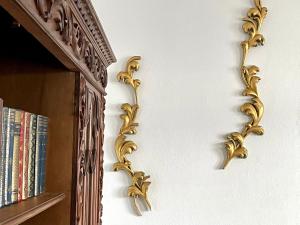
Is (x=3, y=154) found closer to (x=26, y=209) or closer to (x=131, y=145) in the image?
(x=26, y=209)

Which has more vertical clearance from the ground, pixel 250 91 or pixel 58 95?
pixel 250 91

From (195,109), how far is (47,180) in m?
0.79

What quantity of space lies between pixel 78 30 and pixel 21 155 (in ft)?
0.96

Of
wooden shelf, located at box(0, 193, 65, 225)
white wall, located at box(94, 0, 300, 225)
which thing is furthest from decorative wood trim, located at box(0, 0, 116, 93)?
white wall, located at box(94, 0, 300, 225)

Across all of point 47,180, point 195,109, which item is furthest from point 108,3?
point 47,180

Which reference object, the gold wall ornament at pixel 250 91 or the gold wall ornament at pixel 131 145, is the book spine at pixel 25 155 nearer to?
the gold wall ornament at pixel 131 145

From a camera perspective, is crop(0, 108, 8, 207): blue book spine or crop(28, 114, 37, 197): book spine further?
crop(28, 114, 37, 197): book spine

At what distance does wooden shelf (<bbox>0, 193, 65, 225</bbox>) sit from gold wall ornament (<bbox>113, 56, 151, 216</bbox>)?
0.67 meters

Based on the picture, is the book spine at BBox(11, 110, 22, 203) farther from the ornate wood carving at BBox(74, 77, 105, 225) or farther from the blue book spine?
the ornate wood carving at BBox(74, 77, 105, 225)

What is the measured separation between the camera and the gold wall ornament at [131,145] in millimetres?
1461

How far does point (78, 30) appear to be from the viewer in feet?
2.68

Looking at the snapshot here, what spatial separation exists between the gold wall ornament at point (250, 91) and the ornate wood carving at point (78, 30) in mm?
588

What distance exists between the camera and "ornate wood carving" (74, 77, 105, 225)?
33.9 inches

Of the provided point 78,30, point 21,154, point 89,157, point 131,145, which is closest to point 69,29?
point 78,30
